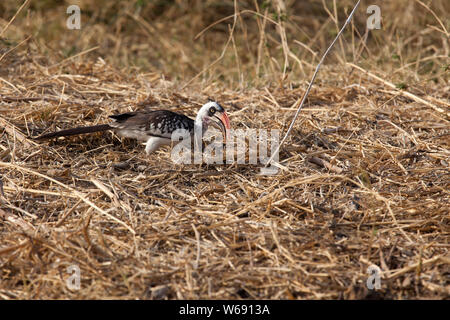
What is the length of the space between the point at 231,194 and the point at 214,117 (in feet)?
2.85

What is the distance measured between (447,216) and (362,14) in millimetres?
5260

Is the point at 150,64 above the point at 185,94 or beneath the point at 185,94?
above

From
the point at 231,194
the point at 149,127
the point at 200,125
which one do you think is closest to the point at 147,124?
the point at 149,127

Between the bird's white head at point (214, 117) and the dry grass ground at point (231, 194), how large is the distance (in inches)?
10.5

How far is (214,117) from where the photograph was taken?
13.4 ft

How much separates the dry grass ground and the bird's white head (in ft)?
0.87

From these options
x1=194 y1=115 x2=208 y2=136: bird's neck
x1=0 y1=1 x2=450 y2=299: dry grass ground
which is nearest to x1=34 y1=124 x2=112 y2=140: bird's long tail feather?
x1=0 y1=1 x2=450 y2=299: dry grass ground

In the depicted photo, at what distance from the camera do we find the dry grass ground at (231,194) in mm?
2686

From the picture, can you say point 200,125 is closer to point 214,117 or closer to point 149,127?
point 214,117

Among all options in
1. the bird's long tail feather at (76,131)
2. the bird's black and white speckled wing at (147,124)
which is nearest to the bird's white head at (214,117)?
the bird's black and white speckled wing at (147,124)

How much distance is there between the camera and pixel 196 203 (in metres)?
3.32

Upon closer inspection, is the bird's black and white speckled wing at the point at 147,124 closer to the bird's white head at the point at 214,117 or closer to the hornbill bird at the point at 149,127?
the hornbill bird at the point at 149,127
